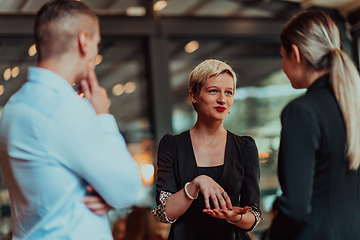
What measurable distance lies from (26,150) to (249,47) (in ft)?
15.8

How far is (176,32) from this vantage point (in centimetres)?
502

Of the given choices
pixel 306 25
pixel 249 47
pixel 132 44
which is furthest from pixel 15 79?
pixel 306 25

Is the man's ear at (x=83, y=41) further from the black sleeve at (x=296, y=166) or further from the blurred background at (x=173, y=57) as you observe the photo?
the blurred background at (x=173, y=57)

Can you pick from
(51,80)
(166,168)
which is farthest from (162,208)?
(51,80)

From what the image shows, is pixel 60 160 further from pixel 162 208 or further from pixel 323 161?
pixel 323 161

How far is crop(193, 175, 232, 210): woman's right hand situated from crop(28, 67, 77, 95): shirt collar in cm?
66

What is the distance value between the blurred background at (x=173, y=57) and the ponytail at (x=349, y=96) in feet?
11.8

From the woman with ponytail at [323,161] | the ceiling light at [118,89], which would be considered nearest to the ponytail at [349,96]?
the woman with ponytail at [323,161]

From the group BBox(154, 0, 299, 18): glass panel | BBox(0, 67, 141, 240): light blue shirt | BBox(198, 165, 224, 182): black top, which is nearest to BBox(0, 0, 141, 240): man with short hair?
BBox(0, 67, 141, 240): light blue shirt

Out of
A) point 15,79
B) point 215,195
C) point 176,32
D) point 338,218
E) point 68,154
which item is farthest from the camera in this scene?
point 176,32

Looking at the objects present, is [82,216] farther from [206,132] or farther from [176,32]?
[176,32]

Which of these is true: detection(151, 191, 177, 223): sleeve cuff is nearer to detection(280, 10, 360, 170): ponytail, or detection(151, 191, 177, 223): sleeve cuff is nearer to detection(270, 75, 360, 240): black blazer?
detection(270, 75, 360, 240): black blazer

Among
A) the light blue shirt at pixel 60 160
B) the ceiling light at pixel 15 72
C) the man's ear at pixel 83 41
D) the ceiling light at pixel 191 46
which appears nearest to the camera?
the light blue shirt at pixel 60 160

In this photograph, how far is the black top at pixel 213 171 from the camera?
70.4 inches
